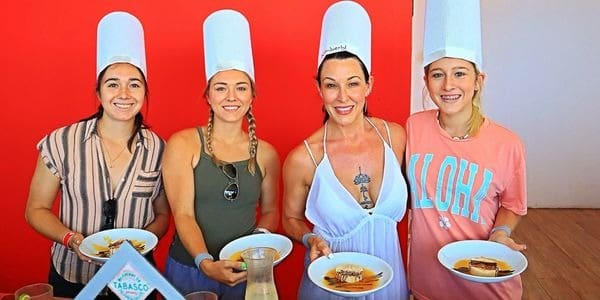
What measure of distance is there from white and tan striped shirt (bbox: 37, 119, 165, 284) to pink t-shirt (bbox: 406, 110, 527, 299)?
0.77 m

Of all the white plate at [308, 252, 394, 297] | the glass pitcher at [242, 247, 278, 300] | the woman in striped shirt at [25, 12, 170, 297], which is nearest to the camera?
the glass pitcher at [242, 247, 278, 300]

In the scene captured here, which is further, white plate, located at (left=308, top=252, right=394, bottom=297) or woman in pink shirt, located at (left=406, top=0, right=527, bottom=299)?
woman in pink shirt, located at (left=406, top=0, right=527, bottom=299)

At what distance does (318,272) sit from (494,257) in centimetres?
46

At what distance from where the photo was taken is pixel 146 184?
5.31 ft

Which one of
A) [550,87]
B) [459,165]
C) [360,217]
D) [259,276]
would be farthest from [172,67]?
[550,87]

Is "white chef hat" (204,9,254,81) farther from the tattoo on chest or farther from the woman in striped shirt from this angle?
the tattoo on chest

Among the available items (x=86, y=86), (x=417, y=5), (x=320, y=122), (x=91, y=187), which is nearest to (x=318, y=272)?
(x=91, y=187)

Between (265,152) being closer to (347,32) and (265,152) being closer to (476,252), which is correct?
(347,32)

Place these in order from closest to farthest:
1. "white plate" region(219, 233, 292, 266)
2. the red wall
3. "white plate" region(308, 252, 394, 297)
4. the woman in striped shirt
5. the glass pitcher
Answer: the glass pitcher
"white plate" region(308, 252, 394, 297)
"white plate" region(219, 233, 292, 266)
the woman in striped shirt
the red wall

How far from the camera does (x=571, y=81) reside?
3.95m

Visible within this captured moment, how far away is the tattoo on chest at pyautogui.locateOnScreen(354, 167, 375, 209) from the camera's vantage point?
154 centimetres

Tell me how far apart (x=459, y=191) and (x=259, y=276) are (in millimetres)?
672

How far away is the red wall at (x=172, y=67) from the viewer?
2148 millimetres

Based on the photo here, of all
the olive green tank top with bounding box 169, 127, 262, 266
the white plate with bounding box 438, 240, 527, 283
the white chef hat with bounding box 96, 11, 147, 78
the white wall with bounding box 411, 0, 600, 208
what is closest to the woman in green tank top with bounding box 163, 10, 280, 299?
the olive green tank top with bounding box 169, 127, 262, 266
